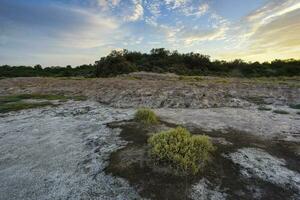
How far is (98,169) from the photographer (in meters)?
4.97

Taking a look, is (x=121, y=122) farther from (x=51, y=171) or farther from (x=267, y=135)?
(x=267, y=135)

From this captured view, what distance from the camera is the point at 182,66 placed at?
4569cm

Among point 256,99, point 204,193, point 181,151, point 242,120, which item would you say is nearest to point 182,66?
point 256,99

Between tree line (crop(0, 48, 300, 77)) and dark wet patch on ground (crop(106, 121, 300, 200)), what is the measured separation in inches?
1240

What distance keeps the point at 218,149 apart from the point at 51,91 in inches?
632

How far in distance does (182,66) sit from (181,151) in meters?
41.7

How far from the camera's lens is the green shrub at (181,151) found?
4785mm

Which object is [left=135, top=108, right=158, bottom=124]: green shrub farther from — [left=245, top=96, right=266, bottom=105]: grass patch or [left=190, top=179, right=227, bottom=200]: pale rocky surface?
[left=245, top=96, right=266, bottom=105]: grass patch

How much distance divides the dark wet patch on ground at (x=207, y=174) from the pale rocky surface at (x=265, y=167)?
147mm

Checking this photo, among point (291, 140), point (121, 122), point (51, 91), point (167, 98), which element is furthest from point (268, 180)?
point (51, 91)

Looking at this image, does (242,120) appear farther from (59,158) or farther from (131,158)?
(59,158)

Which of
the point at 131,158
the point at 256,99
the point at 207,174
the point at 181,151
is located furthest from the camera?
the point at 256,99

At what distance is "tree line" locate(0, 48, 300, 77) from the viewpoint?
3956 centimetres

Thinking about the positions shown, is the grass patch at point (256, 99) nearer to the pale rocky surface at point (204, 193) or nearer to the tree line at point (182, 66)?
the pale rocky surface at point (204, 193)
